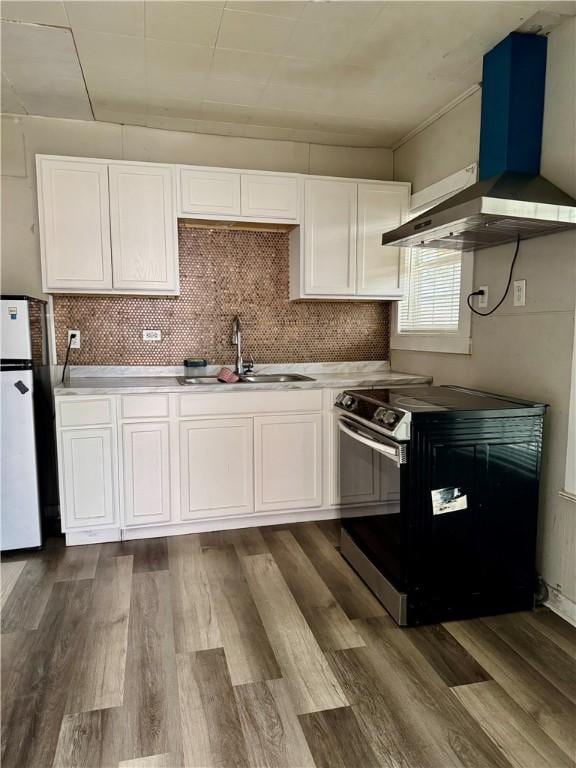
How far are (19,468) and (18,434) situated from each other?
0.63ft

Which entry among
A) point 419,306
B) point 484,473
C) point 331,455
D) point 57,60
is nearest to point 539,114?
point 419,306

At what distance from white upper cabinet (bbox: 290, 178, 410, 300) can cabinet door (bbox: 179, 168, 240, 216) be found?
0.47 m

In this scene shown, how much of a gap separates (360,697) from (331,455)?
161 cm

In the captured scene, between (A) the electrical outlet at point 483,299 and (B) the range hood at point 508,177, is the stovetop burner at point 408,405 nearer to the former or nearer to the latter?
(A) the electrical outlet at point 483,299

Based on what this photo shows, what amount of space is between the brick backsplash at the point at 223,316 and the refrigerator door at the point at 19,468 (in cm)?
60

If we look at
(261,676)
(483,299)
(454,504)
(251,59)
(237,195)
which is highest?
(251,59)

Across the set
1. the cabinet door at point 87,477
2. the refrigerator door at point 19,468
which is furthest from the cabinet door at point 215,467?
the refrigerator door at point 19,468

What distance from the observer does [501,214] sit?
1.92m

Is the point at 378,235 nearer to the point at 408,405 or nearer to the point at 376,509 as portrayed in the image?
the point at 408,405

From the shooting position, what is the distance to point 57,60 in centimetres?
244

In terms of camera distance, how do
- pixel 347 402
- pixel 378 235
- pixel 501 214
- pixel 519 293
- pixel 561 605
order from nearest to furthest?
pixel 501 214
pixel 561 605
pixel 519 293
pixel 347 402
pixel 378 235

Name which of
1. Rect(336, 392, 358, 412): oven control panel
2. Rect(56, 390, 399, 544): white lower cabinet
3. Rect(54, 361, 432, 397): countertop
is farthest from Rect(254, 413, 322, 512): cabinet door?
Rect(336, 392, 358, 412): oven control panel

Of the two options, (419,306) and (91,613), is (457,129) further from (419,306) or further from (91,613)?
(91,613)

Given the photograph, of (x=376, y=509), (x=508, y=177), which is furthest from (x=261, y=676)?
(x=508, y=177)
